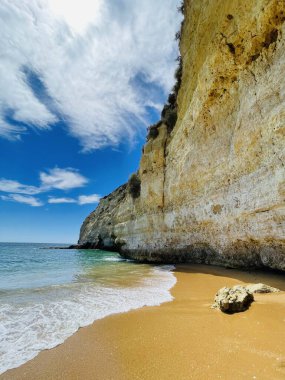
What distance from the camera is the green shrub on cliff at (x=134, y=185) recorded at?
21.7 m

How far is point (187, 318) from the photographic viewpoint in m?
4.59

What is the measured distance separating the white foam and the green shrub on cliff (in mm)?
13677

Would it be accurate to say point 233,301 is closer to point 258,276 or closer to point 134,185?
point 258,276

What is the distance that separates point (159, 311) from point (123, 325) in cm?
103

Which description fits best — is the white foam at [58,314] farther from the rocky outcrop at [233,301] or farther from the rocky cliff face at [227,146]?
the rocky cliff face at [227,146]

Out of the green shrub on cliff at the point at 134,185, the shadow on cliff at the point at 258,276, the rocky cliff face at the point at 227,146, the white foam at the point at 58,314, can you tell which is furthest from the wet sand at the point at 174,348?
the green shrub on cliff at the point at 134,185

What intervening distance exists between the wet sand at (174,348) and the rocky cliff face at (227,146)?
345 centimetres

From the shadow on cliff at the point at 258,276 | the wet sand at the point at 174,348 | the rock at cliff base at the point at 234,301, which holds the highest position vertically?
the shadow on cliff at the point at 258,276

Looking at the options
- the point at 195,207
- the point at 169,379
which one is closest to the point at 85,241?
the point at 195,207

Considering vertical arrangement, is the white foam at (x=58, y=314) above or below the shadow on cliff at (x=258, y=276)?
below

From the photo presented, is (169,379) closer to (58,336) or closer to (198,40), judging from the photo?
(58,336)

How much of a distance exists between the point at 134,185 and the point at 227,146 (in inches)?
515

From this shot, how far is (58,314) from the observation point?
17.6 feet

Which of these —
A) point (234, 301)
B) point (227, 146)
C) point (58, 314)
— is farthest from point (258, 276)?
point (58, 314)
